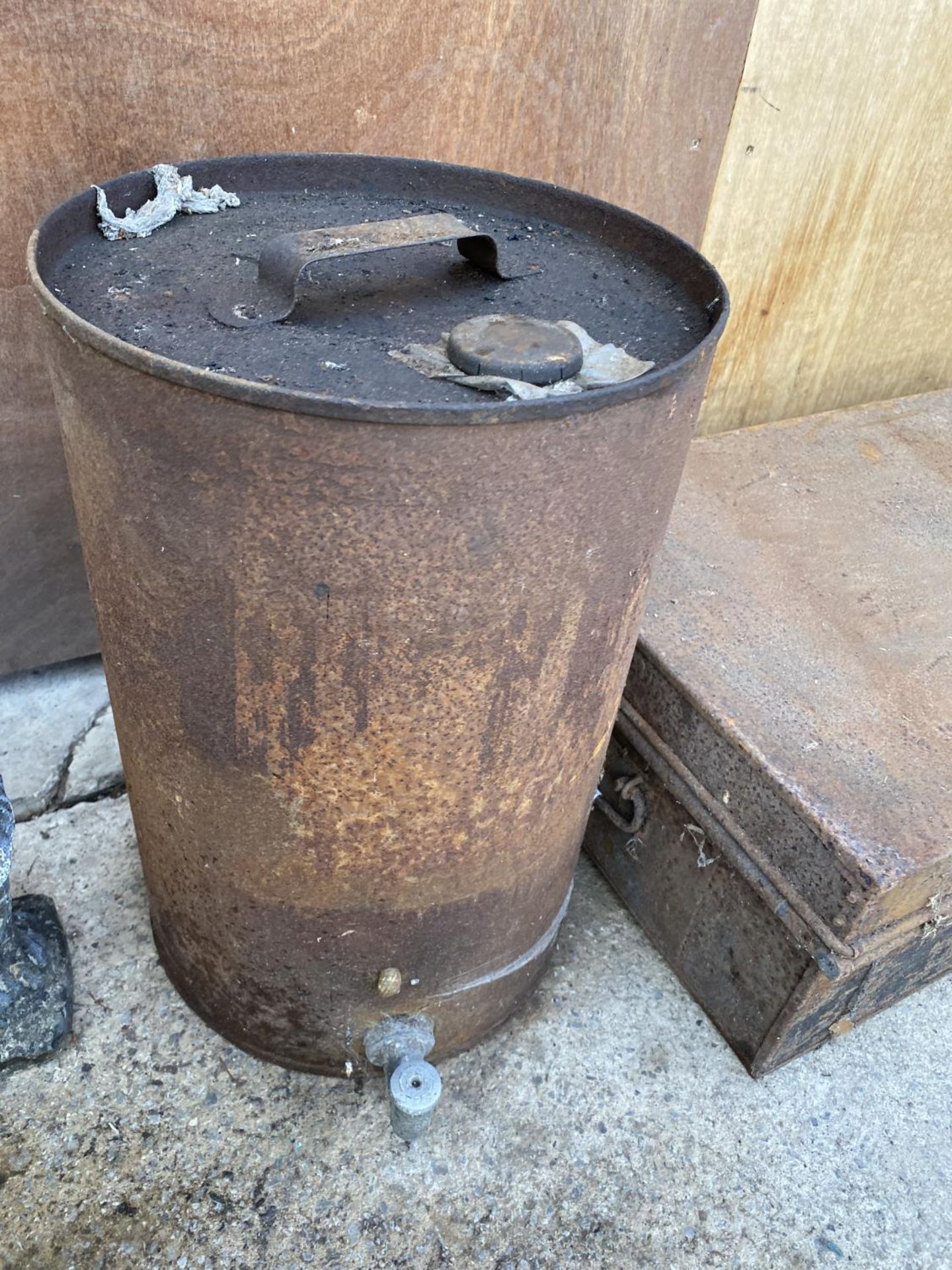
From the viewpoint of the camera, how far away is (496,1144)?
152 centimetres

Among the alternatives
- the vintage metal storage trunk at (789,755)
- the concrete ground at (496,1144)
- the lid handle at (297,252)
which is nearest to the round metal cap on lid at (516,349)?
the lid handle at (297,252)

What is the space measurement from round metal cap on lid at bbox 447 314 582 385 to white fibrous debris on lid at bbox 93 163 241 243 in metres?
0.45

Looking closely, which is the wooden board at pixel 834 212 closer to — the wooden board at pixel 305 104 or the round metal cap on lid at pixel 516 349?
the wooden board at pixel 305 104

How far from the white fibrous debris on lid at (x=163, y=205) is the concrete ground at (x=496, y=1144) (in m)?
1.11

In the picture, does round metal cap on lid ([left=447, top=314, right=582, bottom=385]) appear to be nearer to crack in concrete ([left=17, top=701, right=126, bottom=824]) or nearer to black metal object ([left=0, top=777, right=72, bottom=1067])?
black metal object ([left=0, top=777, right=72, bottom=1067])

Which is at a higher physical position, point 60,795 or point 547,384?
point 547,384

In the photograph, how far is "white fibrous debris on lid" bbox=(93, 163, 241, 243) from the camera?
122 cm

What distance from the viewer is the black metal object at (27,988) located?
149 cm

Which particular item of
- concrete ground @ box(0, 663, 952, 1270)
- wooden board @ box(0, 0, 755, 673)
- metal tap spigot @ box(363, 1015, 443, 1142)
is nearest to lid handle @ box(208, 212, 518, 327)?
wooden board @ box(0, 0, 755, 673)

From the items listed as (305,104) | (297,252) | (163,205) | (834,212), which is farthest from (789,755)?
(834,212)

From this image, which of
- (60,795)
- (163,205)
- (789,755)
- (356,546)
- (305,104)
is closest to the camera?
(356,546)

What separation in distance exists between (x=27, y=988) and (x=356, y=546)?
102 centimetres

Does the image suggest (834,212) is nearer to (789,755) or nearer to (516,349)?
(789,755)

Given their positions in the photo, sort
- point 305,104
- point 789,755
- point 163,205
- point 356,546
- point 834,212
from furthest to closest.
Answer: point 834,212
point 305,104
point 789,755
point 163,205
point 356,546
